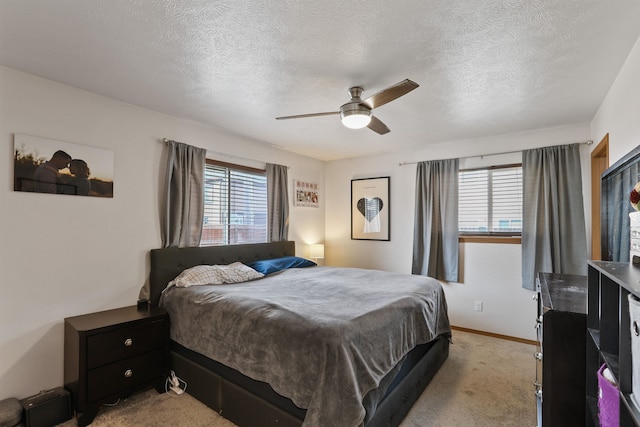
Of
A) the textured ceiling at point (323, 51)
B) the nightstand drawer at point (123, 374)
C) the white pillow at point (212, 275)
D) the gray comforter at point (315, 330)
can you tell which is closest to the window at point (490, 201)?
the textured ceiling at point (323, 51)

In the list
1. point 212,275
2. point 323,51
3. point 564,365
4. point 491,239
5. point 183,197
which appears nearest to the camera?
point 564,365

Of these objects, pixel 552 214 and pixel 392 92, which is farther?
pixel 552 214

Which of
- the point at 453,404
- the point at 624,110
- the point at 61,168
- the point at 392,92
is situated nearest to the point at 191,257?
the point at 61,168

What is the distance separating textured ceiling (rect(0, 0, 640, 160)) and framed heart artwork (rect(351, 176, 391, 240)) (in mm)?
1870

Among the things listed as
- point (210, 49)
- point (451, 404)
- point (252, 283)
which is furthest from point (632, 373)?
point (252, 283)

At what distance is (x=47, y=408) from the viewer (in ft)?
7.04

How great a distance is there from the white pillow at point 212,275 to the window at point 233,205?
0.55 meters

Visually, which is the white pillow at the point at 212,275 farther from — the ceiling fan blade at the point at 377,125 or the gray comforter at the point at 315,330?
the ceiling fan blade at the point at 377,125

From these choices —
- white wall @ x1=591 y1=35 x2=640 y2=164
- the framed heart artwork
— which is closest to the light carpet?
white wall @ x1=591 y1=35 x2=640 y2=164

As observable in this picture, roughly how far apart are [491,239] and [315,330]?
10.3 feet

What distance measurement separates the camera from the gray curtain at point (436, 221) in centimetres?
411

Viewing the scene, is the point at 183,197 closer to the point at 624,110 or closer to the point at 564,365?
the point at 564,365

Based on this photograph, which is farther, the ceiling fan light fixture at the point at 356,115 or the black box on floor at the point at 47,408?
the ceiling fan light fixture at the point at 356,115

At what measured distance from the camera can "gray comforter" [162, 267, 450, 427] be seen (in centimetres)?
163
